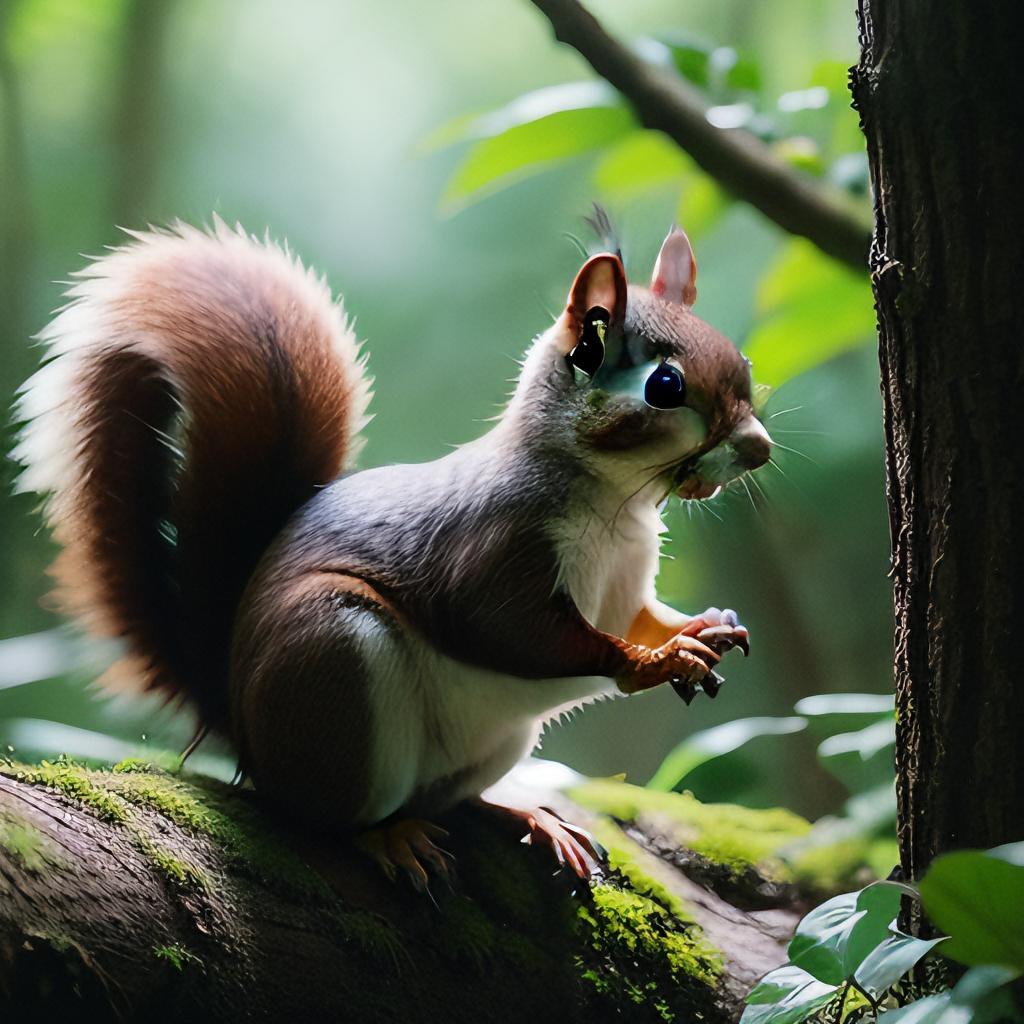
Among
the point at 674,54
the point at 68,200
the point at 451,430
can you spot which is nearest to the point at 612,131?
the point at 674,54

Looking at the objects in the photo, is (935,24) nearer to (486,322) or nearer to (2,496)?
(2,496)

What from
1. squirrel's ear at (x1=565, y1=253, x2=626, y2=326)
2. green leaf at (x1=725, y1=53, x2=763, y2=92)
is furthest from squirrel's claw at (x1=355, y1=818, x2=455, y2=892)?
green leaf at (x1=725, y1=53, x2=763, y2=92)

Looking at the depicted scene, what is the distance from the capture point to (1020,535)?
3.16 feet

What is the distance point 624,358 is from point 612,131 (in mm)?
1130

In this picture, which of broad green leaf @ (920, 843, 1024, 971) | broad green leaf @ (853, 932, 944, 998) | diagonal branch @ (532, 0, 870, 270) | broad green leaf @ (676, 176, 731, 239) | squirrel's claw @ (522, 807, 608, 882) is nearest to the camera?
broad green leaf @ (920, 843, 1024, 971)

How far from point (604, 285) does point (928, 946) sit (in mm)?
632

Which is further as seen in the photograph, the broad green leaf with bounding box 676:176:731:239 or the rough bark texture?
the broad green leaf with bounding box 676:176:731:239

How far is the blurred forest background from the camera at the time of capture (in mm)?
1975

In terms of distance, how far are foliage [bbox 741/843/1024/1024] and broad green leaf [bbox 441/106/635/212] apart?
1.44m

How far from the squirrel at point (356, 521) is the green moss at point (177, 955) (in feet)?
0.68

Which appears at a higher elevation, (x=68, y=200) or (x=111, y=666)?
(x=68, y=200)

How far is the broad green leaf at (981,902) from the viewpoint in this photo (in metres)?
0.77

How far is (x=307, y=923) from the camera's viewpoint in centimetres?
104

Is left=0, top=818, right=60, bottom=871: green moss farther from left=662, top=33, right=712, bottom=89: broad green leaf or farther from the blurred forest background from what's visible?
left=662, top=33, right=712, bottom=89: broad green leaf
